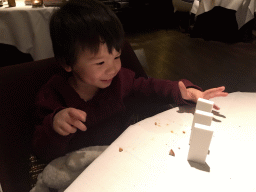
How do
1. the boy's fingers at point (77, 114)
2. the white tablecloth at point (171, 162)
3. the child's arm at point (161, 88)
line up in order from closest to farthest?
the white tablecloth at point (171, 162) < the boy's fingers at point (77, 114) < the child's arm at point (161, 88)

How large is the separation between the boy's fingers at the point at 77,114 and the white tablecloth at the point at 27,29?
1.84 meters

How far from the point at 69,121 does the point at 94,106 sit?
0.32 meters

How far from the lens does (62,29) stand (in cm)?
79

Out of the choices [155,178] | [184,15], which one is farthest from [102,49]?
[184,15]

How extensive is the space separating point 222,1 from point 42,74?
2456mm

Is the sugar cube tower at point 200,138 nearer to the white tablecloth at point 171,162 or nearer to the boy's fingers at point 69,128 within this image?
the white tablecloth at point 171,162

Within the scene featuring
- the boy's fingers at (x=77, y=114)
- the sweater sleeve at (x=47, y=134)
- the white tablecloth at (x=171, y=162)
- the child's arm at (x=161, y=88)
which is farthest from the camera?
the child's arm at (x=161, y=88)

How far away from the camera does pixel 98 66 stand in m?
Answer: 0.80

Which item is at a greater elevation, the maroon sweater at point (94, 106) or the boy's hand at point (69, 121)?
the boy's hand at point (69, 121)

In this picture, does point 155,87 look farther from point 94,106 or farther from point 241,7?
point 241,7

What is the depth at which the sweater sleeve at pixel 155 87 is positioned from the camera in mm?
967

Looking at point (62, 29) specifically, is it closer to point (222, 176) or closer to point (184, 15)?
point (222, 176)

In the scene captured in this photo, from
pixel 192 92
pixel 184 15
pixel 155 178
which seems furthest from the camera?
pixel 184 15

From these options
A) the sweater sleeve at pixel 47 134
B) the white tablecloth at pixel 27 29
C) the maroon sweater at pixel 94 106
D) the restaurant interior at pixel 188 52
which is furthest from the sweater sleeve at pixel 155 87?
the white tablecloth at pixel 27 29
